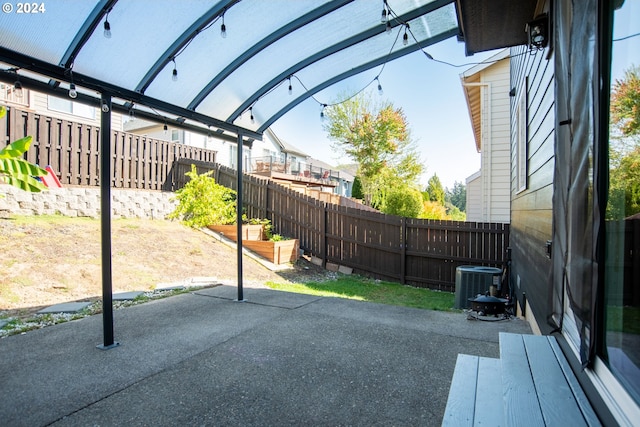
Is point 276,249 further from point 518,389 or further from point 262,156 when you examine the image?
point 262,156

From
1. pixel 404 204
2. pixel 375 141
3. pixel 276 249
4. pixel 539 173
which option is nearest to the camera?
pixel 539 173

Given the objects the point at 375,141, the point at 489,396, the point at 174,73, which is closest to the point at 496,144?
the point at 174,73

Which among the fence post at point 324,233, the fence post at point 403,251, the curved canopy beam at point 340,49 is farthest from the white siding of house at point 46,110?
the fence post at point 403,251

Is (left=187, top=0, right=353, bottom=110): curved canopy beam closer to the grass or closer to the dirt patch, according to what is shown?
the dirt patch

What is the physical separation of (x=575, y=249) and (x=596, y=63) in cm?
70

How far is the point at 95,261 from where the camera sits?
659 centimetres

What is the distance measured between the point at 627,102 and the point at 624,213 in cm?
34

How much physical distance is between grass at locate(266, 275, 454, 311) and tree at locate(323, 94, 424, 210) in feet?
54.8

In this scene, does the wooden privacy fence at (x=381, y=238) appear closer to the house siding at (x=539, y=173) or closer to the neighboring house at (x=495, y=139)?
the neighboring house at (x=495, y=139)

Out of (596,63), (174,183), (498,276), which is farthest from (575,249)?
(174,183)

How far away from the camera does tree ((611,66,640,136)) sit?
42.4 inches

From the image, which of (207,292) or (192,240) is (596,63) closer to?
(207,292)

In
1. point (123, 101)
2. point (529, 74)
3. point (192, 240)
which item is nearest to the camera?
point (123, 101)

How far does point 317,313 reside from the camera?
469cm
